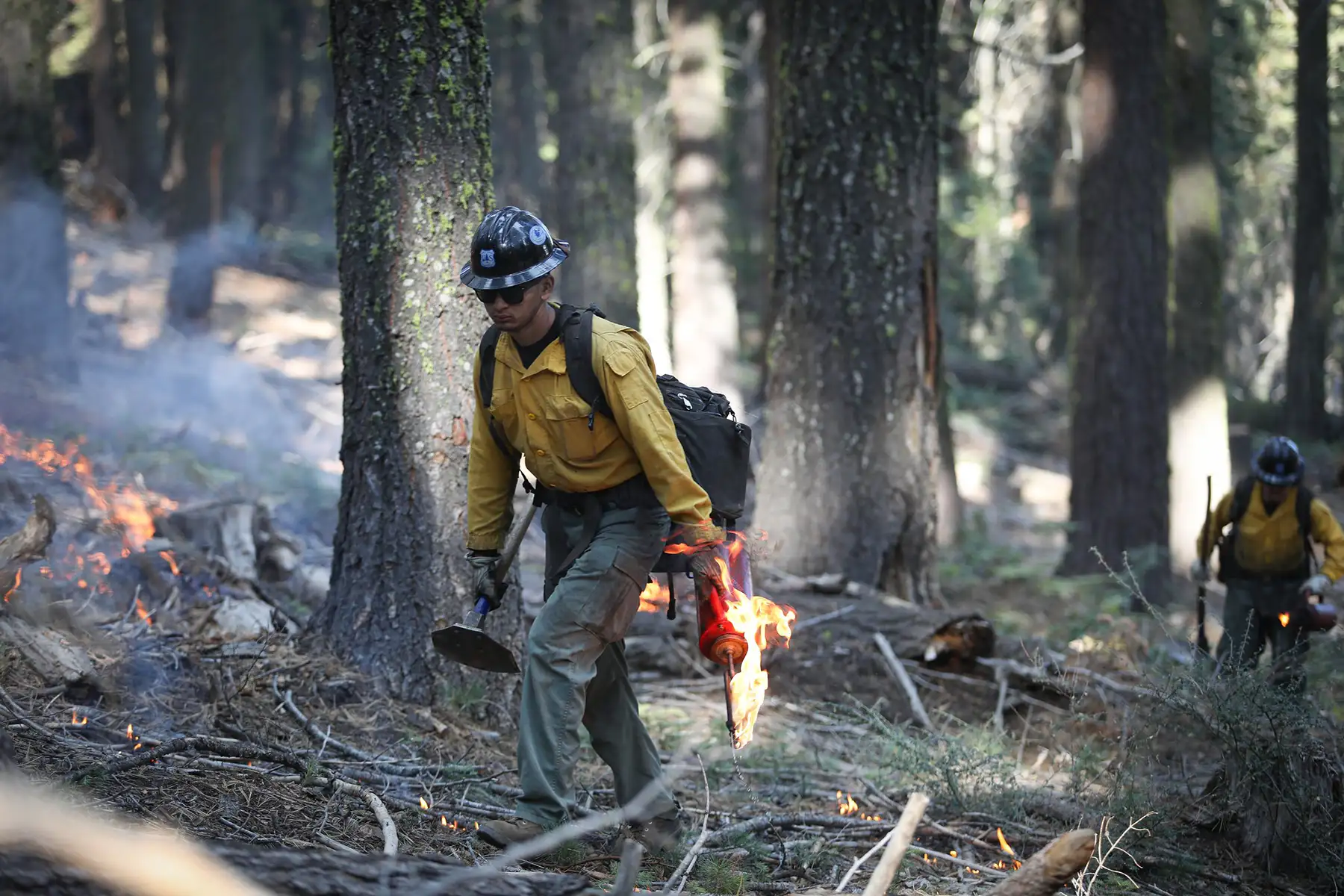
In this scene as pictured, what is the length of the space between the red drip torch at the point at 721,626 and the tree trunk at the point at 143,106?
25.9 meters

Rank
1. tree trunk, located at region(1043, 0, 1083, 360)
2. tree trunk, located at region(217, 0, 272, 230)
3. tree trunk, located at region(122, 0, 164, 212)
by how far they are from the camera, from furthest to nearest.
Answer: tree trunk, located at region(122, 0, 164, 212), tree trunk, located at region(217, 0, 272, 230), tree trunk, located at region(1043, 0, 1083, 360)

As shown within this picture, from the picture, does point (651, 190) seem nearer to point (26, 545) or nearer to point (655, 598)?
point (655, 598)

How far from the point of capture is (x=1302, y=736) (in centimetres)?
573

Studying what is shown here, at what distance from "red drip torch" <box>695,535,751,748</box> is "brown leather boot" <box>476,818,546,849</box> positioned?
89 centimetres

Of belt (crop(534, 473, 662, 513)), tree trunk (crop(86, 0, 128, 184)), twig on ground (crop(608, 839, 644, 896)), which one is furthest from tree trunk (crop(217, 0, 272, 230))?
twig on ground (crop(608, 839, 644, 896))

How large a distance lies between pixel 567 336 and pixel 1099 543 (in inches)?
391

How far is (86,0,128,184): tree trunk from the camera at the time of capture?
2755 cm

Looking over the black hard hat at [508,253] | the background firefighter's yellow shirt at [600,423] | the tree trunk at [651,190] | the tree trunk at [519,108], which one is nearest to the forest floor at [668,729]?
the background firefighter's yellow shirt at [600,423]

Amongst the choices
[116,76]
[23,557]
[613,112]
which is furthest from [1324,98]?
[116,76]

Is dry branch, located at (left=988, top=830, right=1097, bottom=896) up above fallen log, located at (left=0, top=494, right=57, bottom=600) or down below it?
below

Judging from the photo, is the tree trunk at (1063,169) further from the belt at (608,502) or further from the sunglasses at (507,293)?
the sunglasses at (507,293)

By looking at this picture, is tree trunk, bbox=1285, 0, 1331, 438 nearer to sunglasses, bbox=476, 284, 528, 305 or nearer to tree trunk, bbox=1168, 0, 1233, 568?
tree trunk, bbox=1168, 0, 1233, 568

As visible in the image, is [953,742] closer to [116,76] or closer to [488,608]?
[488,608]

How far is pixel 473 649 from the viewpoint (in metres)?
5.03
